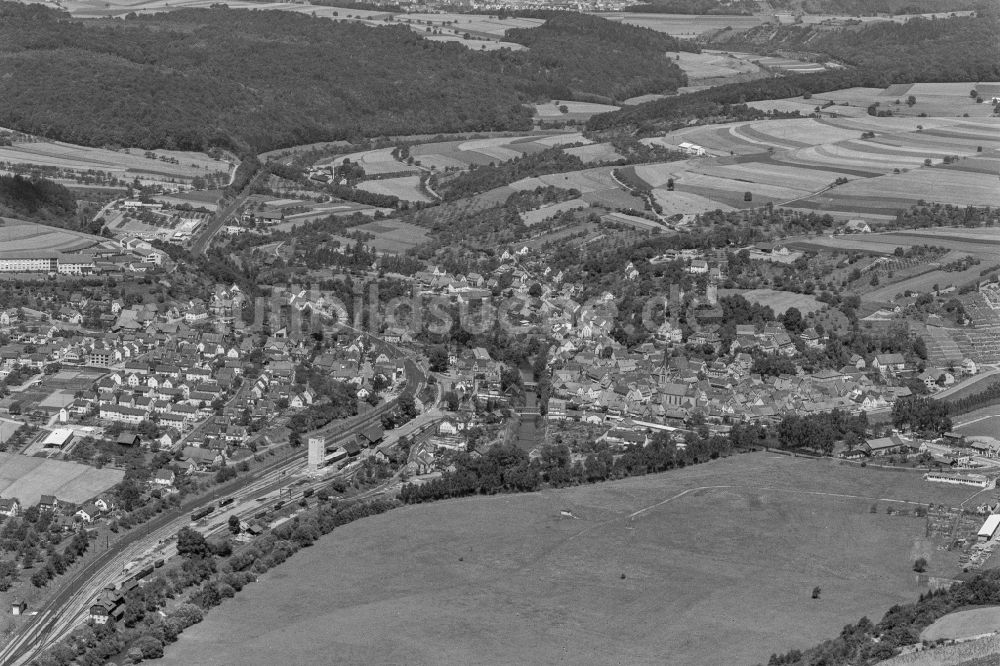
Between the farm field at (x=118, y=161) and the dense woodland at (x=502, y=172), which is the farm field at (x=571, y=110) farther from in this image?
the farm field at (x=118, y=161)

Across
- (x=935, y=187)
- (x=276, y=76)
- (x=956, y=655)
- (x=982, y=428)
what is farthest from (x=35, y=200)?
(x=956, y=655)

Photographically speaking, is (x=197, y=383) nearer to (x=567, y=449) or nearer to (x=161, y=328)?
(x=161, y=328)

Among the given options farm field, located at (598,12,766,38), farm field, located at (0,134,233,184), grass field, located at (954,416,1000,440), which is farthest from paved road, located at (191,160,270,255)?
farm field, located at (598,12,766,38)

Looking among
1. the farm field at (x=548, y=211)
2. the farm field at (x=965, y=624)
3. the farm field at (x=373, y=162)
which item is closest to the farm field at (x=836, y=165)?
the farm field at (x=548, y=211)

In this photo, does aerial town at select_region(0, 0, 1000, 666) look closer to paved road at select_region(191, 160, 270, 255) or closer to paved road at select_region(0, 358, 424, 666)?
paved road at select_region(0, 358, 424, 666)

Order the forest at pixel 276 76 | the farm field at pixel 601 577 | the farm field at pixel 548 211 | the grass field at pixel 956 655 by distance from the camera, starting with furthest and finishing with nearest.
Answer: the forest at pixel 276 76, the farm field at pixel 548 211, the farm field at pixel 601 577, the grass field at pixel 956 655
